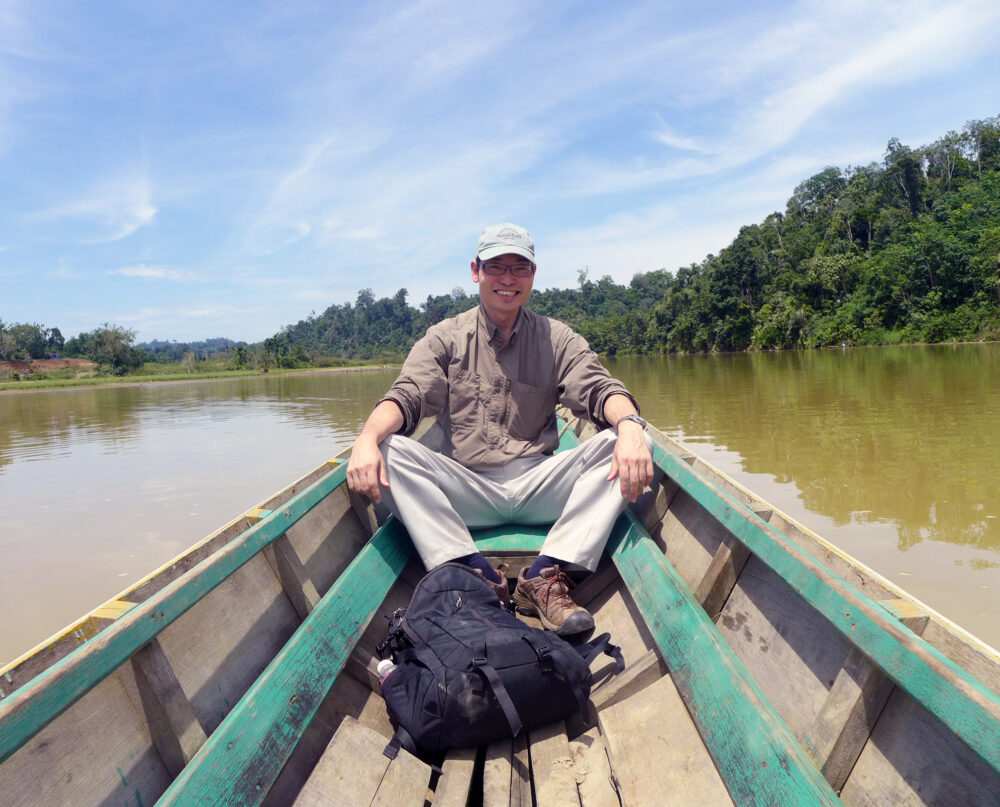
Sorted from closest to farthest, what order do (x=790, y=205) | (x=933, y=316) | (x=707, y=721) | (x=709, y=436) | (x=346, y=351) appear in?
(x=707, y=721)
(x=709, y=436)
(x=933, y=316)
(x=790, y=205)
(x=346, y=351)

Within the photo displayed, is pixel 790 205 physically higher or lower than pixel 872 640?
higher

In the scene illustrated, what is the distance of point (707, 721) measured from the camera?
1.29m

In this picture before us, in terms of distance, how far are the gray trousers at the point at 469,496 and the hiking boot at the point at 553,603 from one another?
8 cm

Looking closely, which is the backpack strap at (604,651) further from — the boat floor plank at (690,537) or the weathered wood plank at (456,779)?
the weathered wood plank at (456,779)

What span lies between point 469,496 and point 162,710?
1263 mm

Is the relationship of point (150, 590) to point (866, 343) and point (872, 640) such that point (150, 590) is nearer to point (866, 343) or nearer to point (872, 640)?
point (872, 640)

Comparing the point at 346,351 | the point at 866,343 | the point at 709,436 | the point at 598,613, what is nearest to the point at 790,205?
the point at 866,343

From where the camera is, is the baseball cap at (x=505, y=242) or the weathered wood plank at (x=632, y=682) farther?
the baseball cap at (x=505, y=242)

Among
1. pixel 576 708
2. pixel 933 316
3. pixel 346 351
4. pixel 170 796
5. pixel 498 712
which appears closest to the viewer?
pixel 170 796

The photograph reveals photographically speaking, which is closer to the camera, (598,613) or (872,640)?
(872,640)

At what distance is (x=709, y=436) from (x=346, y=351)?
87.0 m

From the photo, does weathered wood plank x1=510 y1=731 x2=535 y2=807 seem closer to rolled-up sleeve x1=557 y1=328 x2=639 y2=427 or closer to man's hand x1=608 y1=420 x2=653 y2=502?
man's hand x1=608 y1=420 x2=653 y2=502

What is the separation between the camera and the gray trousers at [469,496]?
2.03m

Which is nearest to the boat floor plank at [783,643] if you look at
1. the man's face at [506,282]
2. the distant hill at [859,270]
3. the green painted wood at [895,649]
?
the green painted wood at [895,649]
